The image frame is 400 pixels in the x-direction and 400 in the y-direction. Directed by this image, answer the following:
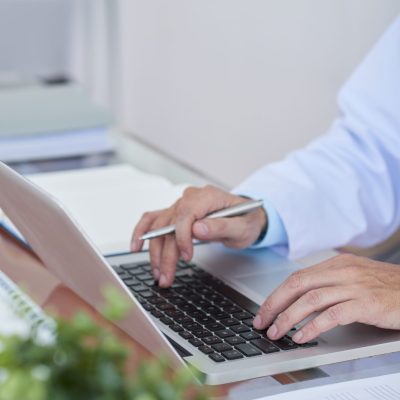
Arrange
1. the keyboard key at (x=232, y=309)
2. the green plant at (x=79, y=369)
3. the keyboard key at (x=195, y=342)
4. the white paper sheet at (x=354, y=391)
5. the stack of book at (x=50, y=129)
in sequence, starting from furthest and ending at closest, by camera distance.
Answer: the stack of book at (x=50, y=129)
the keyboard key at (x=232, y=309)
the keyboard key at (x=195, y=342)
the white paper sheet at (x=354, y=391)
the green plant at (x=79, y=369)

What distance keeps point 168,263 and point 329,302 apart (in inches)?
9.2

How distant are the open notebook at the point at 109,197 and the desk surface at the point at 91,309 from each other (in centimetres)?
6

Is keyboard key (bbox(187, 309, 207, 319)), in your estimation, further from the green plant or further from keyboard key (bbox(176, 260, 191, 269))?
the green plant

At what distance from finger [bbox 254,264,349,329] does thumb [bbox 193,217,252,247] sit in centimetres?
21

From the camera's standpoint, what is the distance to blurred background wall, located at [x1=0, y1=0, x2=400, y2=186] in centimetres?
227

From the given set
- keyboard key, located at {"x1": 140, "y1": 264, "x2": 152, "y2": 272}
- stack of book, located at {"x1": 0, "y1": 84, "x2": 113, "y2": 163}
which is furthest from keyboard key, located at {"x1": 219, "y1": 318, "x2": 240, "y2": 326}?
stack of book, located at {"x1": 0, "y1": 84, "x2": 113, "y2": 163}

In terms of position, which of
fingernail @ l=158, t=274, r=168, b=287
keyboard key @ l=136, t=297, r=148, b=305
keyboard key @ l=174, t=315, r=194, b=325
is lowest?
keyboard key @ l=136, t=297, r=148, b=305

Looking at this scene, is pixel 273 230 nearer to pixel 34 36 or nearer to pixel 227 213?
pixel 227 213

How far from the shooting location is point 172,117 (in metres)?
3.18

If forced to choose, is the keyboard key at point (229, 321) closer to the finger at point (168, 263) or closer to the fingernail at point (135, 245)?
the finger at point (168, 263)

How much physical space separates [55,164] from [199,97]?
1370mm

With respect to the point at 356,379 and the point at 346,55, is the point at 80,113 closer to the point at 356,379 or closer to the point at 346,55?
the point at 346,55

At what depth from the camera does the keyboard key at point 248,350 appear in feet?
2.77

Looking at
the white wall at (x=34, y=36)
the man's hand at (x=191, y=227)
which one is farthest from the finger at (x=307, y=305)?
the white wall at (x=34, y=36)
